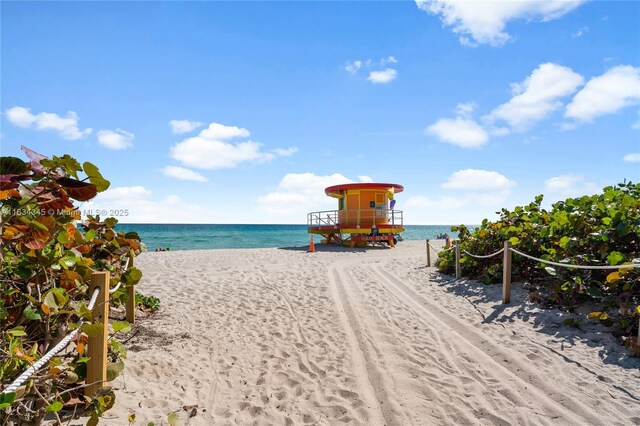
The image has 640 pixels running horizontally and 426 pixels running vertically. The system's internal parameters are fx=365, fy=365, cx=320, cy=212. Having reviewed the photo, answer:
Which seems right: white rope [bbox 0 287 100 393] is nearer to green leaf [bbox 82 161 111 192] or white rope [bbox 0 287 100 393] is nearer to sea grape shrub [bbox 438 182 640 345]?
green leaf [bbox 82 161 111 192]

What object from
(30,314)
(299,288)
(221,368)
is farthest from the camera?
(299,288)

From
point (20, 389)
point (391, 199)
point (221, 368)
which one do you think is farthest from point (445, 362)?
point (391, 199)

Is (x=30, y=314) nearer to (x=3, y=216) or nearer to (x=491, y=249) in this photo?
(x=3, y=216)

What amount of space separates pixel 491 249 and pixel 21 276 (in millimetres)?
9159

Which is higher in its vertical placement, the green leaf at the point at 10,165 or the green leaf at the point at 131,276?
the green leaf at the point at 10,165

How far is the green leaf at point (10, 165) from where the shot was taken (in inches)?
66.2

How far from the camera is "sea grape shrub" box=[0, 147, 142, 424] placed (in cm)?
169

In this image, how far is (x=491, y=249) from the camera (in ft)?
29.5

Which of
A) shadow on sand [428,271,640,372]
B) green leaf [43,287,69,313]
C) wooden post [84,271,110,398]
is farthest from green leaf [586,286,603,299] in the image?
green leaf [43,287,69,313]

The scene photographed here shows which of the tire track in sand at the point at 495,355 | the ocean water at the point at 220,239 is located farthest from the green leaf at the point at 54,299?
the ocean water at the point at 220,239

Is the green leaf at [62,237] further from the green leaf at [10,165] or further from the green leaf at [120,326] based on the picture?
the green leaf at [120,326]

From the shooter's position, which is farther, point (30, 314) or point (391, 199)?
point (391, 199)

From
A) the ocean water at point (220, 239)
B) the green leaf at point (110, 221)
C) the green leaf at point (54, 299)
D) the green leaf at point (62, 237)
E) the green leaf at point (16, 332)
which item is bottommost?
the ocean water at point (220, 239)

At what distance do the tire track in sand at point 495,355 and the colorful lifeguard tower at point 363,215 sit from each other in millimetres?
12903
